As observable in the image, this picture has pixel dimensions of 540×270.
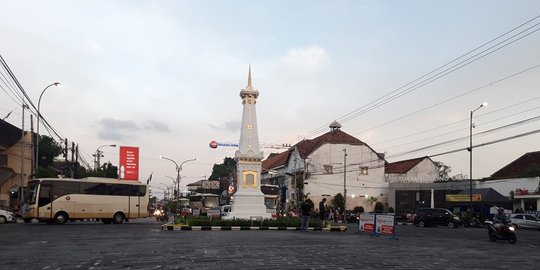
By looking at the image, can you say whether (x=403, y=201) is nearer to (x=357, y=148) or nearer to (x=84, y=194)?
(x=357, y=148)

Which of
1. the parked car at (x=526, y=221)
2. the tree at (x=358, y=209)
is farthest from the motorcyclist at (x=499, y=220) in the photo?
the tree at (x=358, y=209)

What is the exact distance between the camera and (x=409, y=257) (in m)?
13.3

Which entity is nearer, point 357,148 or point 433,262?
point 433,262

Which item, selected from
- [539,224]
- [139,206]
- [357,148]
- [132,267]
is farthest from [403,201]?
[132,267]

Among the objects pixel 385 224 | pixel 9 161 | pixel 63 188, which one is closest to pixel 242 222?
pixel 385 224

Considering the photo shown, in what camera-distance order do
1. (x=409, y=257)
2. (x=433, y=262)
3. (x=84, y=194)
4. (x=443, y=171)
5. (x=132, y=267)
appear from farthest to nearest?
(x=443, y=171) → (x=84, y=194) → (x=409, y=257) → (x=433, y=262) → (x=132, y=267)

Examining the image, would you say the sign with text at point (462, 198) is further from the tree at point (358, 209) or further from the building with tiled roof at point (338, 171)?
the building with tiled roof at point (338, 171)

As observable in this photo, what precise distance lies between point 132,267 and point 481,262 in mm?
8157

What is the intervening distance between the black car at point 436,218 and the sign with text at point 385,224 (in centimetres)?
2012

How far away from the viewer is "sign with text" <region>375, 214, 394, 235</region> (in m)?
21.9

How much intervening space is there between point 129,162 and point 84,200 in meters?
28.4

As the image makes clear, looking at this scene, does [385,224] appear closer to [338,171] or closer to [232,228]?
[232,228]

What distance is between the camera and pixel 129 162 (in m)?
63.6

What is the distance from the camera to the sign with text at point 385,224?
864 inches
